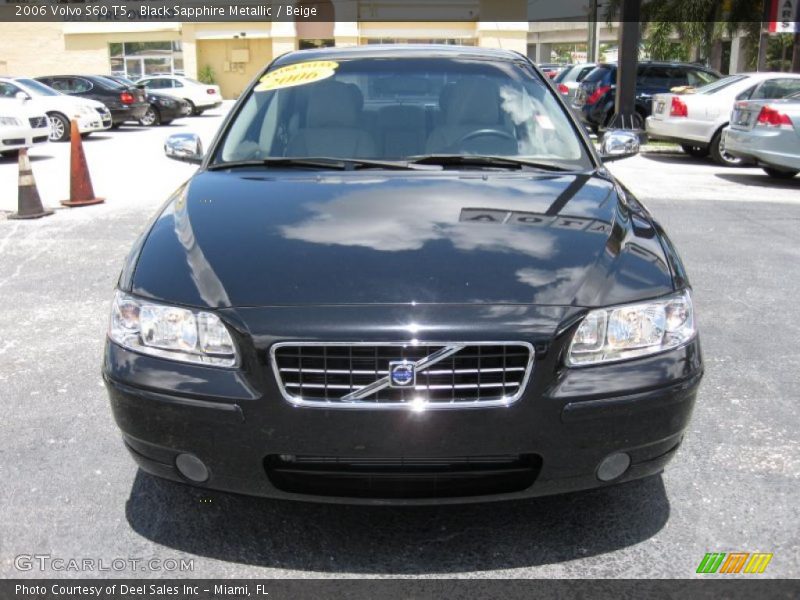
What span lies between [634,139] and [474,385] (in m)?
2.58

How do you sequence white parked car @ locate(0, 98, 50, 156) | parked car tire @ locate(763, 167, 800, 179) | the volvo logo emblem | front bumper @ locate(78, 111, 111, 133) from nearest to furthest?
the volvo logo emblem → parked car tire @ locate(763, 167, 800, 179) → white parked car @ locate(0, 98, 50, 156) → front bumper @ locate(78, 111, 111, 133)

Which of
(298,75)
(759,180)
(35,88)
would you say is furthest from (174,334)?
(35,88)

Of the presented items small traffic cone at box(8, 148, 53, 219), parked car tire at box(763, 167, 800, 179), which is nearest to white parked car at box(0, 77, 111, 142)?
small traffic cone at box(8, 148, 53, 219)

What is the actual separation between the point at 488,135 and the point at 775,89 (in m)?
10.7

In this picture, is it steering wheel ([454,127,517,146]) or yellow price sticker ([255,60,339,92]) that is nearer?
steering wheel ([454,127,517,146])

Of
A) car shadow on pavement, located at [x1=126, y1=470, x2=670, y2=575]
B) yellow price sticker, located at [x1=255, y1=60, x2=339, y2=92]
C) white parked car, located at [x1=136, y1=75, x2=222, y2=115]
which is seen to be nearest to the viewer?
car shadow on pavement, located at [x1=126, y1=470, x2=670, y2=575]

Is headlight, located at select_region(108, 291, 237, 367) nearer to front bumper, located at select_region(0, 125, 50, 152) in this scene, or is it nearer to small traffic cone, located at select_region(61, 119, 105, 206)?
small traffic cone, located at select_region(61, 119, 105, 206)

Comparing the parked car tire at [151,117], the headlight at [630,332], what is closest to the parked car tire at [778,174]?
the headlight at [630,332]

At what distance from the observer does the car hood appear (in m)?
2.55

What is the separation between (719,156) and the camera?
45.4 ft

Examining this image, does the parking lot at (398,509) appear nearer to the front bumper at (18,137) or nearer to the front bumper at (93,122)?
the front bumper at (18,137)

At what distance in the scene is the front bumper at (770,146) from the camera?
11.0m

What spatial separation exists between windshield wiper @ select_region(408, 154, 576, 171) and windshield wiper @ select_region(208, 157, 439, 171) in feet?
0.20

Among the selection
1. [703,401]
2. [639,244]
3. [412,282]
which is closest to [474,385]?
[412,282]
